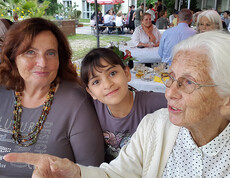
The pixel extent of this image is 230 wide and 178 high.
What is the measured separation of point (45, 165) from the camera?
1229 mm

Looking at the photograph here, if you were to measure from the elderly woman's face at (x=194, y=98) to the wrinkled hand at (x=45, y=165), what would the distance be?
0.65 metres

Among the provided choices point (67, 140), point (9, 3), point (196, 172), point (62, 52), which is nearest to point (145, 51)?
point (62, 52)

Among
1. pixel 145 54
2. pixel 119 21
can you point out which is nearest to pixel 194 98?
pixel 145 54

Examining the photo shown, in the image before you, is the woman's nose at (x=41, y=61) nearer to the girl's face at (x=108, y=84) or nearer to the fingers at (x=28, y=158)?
the girl's face at (x=108, y=84)

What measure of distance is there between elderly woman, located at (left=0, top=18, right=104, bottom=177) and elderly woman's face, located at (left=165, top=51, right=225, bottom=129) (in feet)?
2.60

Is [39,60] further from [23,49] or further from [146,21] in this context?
Answer: [146,21]

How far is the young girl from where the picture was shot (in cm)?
173

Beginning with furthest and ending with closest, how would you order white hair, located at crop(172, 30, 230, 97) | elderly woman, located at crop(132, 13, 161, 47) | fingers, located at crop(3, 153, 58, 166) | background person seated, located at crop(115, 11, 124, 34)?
background person seated, located at crop(115, 11, 124, 34) → elderly woman, located at crop(132, 13, 161, 47) → fingers, located at crop(3, 153, 58, 166) → white hair, located at crop(172, 30, 230, 97)

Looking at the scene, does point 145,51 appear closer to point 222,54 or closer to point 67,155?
point 67,155

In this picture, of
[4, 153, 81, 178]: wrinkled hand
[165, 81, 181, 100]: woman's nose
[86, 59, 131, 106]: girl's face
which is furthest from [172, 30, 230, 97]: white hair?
[4, 153, 81, 178]: wrinkled hand

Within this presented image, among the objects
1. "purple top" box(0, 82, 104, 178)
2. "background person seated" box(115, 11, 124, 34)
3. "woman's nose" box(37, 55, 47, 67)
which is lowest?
"purple top" box(0, 82, 104, 178)

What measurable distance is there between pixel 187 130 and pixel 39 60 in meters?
1.21

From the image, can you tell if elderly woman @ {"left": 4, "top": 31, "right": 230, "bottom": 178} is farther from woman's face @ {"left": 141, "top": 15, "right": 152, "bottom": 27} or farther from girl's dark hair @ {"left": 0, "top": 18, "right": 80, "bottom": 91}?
woman's face @ {"left": 141, "top": 15, "right": 152, "bottom": 27}

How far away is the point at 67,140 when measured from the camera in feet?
6.00
